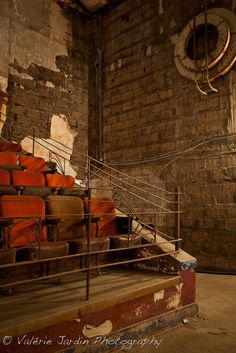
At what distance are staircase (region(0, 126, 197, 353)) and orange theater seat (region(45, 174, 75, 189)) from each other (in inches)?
0.7

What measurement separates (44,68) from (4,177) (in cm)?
427

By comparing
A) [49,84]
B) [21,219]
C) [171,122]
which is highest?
[49,84]

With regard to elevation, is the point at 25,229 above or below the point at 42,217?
below

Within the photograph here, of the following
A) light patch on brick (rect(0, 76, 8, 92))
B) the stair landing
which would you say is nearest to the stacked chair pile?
the stair landing

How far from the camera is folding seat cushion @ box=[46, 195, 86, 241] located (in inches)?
137

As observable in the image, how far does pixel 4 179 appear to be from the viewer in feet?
12.0

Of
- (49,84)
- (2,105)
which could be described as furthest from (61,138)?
(2,105)

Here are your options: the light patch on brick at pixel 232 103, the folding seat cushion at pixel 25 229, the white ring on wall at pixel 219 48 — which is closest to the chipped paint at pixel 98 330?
the folding seat cushion at pixel 25 229

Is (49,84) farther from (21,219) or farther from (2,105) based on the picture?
(21,219)

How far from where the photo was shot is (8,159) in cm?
431

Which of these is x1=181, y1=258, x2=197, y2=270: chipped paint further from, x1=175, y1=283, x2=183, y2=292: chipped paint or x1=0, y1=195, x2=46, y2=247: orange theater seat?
x1=0, y1=195, x2=46, y2=247: orange theater seat

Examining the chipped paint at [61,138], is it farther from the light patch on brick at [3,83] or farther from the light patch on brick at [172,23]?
the light patch on brick at [172,23]

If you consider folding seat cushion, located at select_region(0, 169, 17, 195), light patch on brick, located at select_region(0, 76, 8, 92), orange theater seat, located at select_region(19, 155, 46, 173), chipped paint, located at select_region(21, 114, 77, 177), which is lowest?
folding seat cushion, located at select_region(0, 169, 17, 195)

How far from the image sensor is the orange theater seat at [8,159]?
424 centimetres
